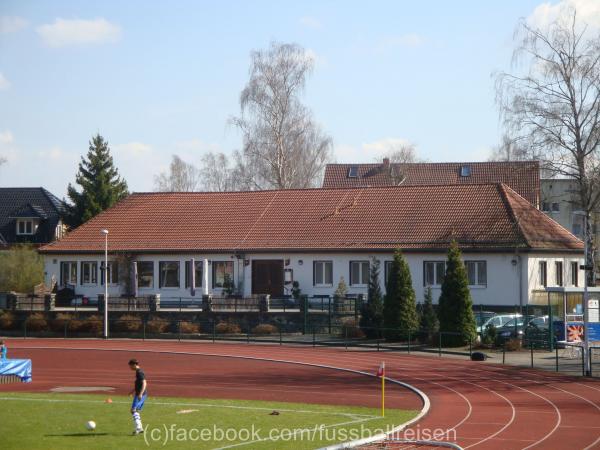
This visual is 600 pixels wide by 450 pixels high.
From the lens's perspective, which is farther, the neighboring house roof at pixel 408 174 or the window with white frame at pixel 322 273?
the neighboring house roof at pixel 408 174

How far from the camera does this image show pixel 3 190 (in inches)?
3479

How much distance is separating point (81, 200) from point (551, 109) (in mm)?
40978

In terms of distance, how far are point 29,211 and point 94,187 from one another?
9.48 metres

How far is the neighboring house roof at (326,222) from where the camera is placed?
54.1 m

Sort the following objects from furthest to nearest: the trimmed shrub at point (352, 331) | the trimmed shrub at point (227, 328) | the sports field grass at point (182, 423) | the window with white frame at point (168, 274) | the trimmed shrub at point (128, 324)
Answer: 1. the window with white frame at point (168, 274)
2. the trimmed shrub at point (128, 324)
3. the trimmed shrub at point (227, 328)
4. the trimmed shrub at point (352, 331)
5. the sports field grass at point (182, 423)

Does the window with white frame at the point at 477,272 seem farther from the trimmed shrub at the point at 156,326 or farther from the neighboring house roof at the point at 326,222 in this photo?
the trimmed shrub at the point at 156,326

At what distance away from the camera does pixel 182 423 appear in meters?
23.7

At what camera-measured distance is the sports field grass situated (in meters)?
20.7

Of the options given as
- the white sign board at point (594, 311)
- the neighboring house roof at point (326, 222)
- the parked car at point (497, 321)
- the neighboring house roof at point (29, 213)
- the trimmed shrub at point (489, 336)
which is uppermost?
the neighboring house roof at point (29, 213)

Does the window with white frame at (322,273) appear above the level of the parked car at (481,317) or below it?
above

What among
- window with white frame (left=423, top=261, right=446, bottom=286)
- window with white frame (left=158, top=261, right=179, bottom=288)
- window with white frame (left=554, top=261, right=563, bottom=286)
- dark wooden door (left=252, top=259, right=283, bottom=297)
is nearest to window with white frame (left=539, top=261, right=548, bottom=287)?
window with white frame (left=554, top=261, right=563, bottom=286)

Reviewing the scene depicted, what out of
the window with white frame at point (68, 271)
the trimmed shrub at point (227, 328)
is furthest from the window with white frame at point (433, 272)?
the window with white frame at point (68, 271)

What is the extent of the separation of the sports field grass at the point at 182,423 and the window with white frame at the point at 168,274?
28.6 metres

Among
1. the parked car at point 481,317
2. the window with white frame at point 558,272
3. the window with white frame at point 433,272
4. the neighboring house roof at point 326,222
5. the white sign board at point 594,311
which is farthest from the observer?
the neighboring house roof at point 326,222
